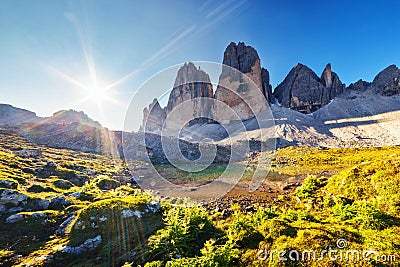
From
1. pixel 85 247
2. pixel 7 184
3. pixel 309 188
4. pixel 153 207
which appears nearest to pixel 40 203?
pixel 7 184

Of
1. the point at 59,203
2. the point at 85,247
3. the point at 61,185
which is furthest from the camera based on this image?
the point at 61,185

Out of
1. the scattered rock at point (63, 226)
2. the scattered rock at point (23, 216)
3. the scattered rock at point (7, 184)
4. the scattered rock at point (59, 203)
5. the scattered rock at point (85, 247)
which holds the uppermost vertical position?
the scattered rock at point (7, 184)

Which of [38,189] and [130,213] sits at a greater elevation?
[38,189]

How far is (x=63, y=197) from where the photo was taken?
16391mm

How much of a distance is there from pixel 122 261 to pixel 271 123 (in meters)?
164

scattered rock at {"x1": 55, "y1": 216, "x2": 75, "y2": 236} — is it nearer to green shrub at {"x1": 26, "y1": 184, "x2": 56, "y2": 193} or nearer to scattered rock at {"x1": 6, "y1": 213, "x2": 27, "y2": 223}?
scattered rock at {"x1": 6, "y1": 213, "x2": 27, "y2": 223}

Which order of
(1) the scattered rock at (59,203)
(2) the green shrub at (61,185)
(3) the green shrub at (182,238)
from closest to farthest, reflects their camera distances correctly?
1. (3) the green shrub at (182,238)
2. (1) the scattered rock at (59,203)
3. (2) the green shrub at (61,185)

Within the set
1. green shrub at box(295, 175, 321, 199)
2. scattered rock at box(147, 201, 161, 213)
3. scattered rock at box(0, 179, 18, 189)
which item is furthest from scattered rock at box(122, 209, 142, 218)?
green shrub at box(295, 175, 321, 199)

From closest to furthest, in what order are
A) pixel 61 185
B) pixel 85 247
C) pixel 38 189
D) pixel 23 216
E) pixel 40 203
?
1. pixel 85 247
2. pixel 23 216
3. pixel 40 203
4. pixel 38 189
5. pixel 61 185

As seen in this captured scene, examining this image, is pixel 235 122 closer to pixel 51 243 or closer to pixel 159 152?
pixel 159 152

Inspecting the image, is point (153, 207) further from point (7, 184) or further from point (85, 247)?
point (7, 184)

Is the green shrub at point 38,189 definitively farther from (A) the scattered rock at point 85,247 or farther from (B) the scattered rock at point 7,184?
(A) the scattered rock at point 85,247

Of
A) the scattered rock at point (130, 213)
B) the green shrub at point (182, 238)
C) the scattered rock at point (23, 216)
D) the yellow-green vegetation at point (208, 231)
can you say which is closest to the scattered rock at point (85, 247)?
the yellow-green vegetation at point (208, 231)

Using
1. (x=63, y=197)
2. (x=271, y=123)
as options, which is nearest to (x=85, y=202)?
(x=63, y=197)
